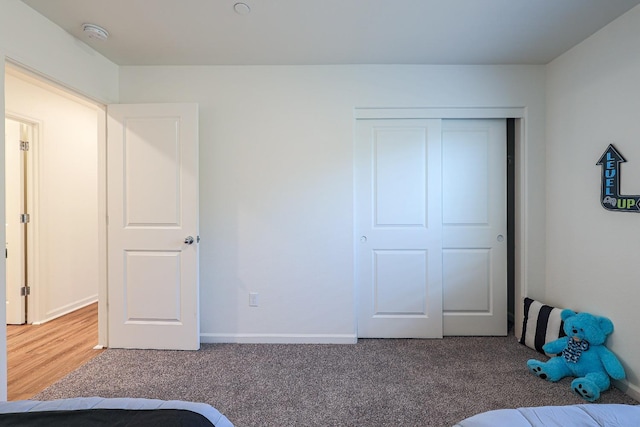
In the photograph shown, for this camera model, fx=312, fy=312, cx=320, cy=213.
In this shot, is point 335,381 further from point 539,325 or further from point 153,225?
point 153,225

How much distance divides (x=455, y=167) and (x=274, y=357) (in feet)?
7.51

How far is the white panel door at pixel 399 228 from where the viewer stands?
282 cm

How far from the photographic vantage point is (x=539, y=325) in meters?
2.51

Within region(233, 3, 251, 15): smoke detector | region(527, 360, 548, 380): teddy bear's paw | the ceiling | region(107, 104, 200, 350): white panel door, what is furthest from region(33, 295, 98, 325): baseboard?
region(527, 360, 548, 380): teddy bear's paw

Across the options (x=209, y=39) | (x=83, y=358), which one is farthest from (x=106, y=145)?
(x=83, y=358)

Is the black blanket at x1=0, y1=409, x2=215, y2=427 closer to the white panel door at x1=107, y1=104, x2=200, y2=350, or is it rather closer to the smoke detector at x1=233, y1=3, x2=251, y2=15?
the white panel door at x1=107, y1=104, x2=200, y2=350

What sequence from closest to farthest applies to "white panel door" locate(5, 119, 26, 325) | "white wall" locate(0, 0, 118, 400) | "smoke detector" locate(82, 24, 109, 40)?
"white wall" locate(0, 0, 118, 400), "smoke detector" locate(82, 24, 109, 40), "white panel door" locate(5, 119, 26, 325)

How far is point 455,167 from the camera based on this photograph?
2.87 meters

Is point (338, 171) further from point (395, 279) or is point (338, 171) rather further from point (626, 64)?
point (626, 64)

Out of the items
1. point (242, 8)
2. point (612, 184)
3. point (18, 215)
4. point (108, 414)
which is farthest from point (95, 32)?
point (612, 184)

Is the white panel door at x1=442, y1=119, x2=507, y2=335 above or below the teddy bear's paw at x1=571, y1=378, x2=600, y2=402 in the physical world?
above

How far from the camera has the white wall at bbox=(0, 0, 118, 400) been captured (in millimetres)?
1795

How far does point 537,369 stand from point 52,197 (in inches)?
190

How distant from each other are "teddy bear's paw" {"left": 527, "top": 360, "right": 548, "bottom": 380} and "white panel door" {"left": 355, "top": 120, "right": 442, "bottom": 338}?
728 mm
